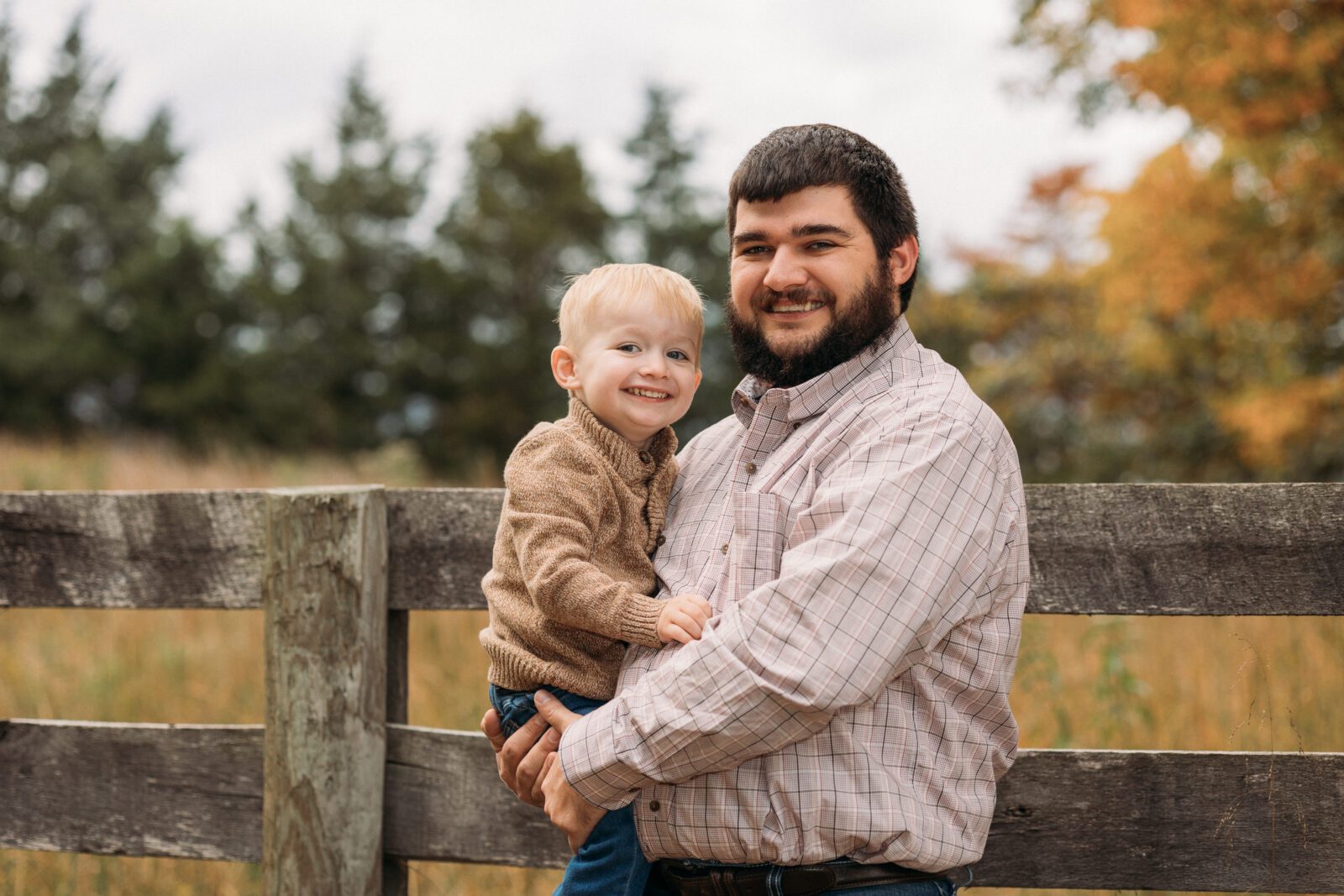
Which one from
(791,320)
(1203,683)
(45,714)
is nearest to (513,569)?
(791,320)

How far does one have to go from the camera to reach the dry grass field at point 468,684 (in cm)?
344

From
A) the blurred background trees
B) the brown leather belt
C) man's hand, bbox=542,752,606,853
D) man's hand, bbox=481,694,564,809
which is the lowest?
the brown leather belt

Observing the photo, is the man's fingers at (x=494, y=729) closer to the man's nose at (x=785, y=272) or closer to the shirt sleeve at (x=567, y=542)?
the shirt sleeve at (x=567, y=542)

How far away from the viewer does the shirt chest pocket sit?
1969 millimetres

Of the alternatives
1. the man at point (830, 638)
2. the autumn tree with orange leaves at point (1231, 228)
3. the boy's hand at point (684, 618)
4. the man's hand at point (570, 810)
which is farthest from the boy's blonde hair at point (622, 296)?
the autumn tree with orange leaves at point (1231, 228)

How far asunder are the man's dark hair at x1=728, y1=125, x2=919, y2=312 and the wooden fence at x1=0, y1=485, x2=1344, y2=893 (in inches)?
26.6

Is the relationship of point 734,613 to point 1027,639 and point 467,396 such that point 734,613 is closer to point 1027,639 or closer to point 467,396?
point 1027,639

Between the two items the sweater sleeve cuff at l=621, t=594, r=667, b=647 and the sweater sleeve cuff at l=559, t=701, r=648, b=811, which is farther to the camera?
the sweater sleeve cuff at l=621, t=594, r=667, b=647

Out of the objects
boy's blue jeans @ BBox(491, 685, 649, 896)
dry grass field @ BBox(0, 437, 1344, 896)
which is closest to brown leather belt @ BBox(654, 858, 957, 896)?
boy's blue jeans @ BBox(491, 685, 649, 896)

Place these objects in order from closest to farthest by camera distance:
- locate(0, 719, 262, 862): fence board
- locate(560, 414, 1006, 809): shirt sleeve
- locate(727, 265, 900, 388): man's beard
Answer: locate(560, 414, 1006, 809): shirt sleeve
locate(727, 265, 900, 388): man's beard
locate(0, 719, 262, 862): fence board

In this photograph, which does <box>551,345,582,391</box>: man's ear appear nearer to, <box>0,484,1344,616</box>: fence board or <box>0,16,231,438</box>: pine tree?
<box>0,484,1344,616</box>: fence board

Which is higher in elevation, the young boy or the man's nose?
the man's nose

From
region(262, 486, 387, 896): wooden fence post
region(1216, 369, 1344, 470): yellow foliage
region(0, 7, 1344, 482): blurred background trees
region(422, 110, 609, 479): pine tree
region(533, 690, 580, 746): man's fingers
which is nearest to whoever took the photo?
region(533, 690, 580, 746): man's fingers

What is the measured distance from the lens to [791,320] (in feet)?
7.29
